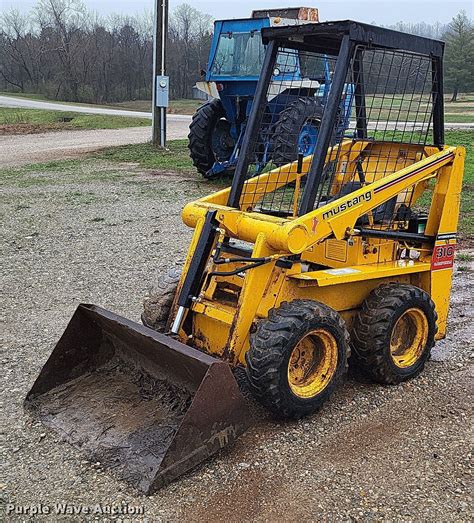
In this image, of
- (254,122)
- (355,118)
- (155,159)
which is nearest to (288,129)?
(355,118)

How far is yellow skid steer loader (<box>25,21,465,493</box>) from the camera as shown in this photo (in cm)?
372

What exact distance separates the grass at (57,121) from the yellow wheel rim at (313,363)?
22.8 m

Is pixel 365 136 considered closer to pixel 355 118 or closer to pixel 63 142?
pixel 355 118

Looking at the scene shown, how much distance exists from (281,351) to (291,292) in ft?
1.79

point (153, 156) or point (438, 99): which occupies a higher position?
point (438, 99)

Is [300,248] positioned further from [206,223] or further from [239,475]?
[239,475]

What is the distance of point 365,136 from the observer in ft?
16.1

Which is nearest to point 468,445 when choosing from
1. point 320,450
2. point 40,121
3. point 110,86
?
point 320,450

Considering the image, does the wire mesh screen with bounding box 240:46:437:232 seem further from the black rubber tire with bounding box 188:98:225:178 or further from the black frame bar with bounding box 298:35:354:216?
the black rubber tire with bounding box 188:98:225:178

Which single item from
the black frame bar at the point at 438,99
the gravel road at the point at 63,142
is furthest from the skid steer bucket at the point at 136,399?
the gravel road at the point at 63,142

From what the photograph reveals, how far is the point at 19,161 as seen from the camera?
16.5 meters

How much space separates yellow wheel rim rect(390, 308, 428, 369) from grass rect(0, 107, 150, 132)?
22.5 m

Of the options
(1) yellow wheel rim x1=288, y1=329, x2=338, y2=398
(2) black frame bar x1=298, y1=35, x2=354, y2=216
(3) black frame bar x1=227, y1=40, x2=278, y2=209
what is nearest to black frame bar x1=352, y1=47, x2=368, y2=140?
(2) black frame bar x1=298, y1=35, x2=354, y2=216

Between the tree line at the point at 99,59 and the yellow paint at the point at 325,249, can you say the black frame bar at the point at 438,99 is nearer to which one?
the yellow paint at the point at 325,249
